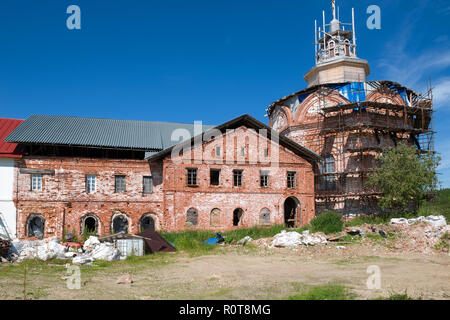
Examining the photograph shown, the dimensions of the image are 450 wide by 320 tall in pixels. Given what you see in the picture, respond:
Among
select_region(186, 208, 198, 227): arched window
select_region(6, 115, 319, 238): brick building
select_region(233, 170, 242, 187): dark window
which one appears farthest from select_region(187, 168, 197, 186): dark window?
select_region(233, 170, 242, 187): dark window

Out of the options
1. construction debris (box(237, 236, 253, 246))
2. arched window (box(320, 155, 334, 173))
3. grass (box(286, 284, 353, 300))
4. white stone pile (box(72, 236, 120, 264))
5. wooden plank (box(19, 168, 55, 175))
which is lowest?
construction debris (box(237, 236, 253, 246))

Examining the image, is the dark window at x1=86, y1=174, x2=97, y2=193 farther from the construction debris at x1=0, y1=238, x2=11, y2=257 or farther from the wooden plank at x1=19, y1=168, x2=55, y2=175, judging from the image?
the construction debris at x1=0, y1=238, x2=11, y2=257

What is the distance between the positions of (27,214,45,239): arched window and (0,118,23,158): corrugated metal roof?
12.7ft

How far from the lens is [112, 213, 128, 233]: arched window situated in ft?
75.6

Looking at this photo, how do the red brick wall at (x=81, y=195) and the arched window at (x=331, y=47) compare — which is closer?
the red brick wall at (x=81, y=195)

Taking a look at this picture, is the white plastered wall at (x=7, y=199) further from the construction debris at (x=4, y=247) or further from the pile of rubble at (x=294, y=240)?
the pile of rubble at (x=294, y=240)

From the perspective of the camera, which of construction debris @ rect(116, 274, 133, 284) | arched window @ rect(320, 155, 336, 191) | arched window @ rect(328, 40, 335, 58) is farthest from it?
arched window @ rect(328, 40, 335, 58)

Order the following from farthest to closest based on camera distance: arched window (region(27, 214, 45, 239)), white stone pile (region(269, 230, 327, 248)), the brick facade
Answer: the brick facade → arched window (region(27, 214, 45, 239)) → white stone pile (region(269, 230, 327, 248))

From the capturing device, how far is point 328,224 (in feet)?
68.5

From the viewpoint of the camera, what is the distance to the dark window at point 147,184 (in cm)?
2383

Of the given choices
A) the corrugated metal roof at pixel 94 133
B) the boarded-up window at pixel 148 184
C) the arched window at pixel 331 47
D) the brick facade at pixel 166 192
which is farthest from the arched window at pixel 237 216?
the arched window at pixel 331 47

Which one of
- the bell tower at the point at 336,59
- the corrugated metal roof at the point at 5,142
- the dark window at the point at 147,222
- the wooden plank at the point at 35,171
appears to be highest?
the bell tower at the point at 336,59

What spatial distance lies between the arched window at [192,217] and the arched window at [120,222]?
13.0ft
